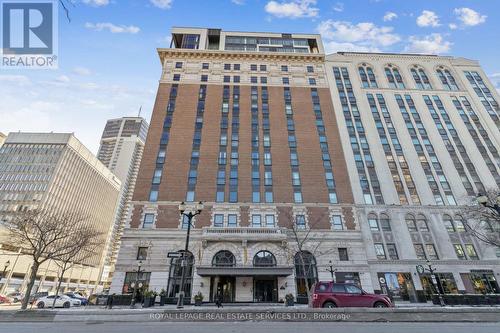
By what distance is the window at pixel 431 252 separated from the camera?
3594cm

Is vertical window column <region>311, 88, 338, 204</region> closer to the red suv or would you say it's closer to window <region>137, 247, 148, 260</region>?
A: the red suv

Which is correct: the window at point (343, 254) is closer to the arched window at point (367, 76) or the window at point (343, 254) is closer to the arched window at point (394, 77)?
the arched window at point (367, 76)

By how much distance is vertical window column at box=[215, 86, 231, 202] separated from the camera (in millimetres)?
38500

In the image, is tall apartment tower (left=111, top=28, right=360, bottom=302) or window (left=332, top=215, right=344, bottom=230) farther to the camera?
window (left=332, top=215, right=344, bottom=230)

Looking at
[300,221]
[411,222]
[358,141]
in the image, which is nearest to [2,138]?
[300,221]

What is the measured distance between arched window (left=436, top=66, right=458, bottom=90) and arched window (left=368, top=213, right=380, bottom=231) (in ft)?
124

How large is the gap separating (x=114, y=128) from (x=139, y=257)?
177m

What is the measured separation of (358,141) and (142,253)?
128ft

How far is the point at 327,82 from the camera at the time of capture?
179ft

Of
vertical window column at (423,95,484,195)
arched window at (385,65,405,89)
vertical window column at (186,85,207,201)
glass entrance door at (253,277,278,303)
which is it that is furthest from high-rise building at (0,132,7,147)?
vertical window column at (423,95,484,195)

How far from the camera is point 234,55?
2283 inches

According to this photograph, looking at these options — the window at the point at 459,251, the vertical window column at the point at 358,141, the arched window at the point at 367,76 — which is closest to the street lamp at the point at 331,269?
the vertical window column at the point at 358,141

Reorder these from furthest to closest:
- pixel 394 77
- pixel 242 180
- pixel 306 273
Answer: pixel 394 77, pixel 242 180, pixel 306 273

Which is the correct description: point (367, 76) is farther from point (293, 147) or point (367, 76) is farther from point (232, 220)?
point (232, 220)
